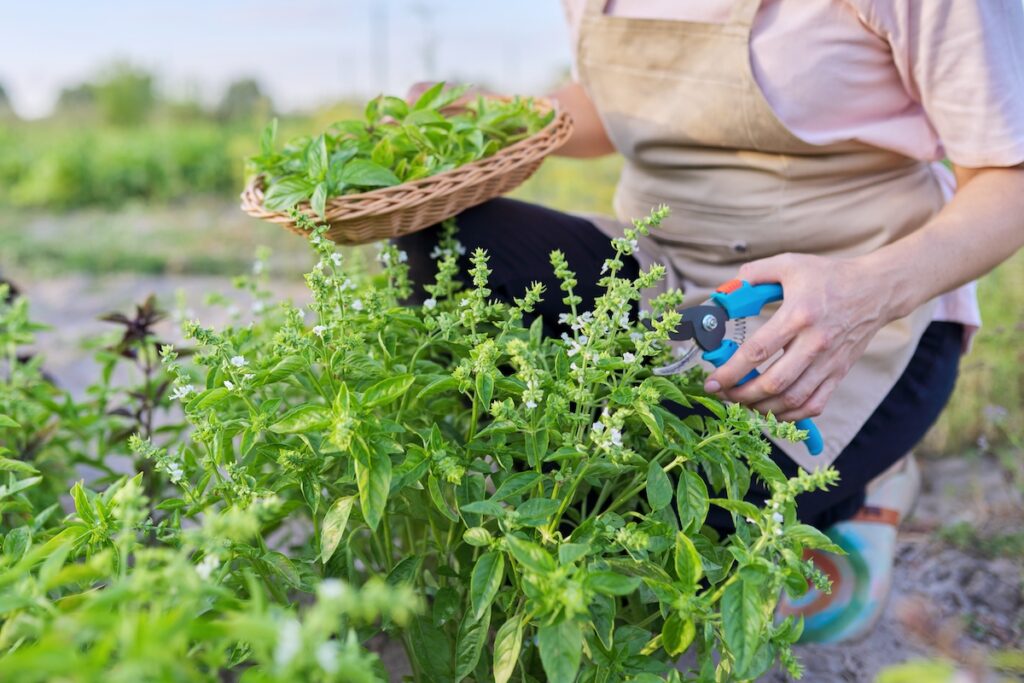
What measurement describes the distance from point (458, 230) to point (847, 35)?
2.20 ft

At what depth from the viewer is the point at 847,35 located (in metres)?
1.41

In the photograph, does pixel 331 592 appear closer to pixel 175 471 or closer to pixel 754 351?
pixel 175 471

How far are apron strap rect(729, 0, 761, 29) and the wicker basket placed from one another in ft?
1.05

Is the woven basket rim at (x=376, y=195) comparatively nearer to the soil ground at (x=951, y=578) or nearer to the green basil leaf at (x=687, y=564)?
the soil ground at (x=951, y=578)

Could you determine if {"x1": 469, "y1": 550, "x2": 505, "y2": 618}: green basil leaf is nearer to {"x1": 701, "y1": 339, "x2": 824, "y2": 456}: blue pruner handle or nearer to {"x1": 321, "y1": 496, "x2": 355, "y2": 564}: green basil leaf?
{"x1": 321, "y1": 496, "x2": 355, "y2": 564}: green basil leaf

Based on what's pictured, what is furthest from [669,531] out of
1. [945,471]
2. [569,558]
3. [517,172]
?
[945,471]

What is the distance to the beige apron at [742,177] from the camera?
1.50 m

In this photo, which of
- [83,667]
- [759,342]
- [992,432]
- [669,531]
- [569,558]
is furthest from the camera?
[992,432]

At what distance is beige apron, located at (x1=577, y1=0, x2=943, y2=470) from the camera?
1498 mm

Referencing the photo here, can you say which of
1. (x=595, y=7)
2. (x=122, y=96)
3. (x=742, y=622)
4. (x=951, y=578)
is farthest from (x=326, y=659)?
(x=122, y=96)

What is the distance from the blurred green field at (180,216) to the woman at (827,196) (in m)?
0.70

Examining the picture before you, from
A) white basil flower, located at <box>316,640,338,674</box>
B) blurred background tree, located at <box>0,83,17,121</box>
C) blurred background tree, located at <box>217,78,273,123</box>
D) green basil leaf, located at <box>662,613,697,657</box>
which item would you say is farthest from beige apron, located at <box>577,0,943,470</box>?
blurred background tree, located at <box>0,83,17,121</box>

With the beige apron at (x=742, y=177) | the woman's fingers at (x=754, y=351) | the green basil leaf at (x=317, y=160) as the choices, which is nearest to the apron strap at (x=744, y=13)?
the beige apron at (x=742, y=177)

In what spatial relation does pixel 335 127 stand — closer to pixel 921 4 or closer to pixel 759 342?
pixel 759 342
